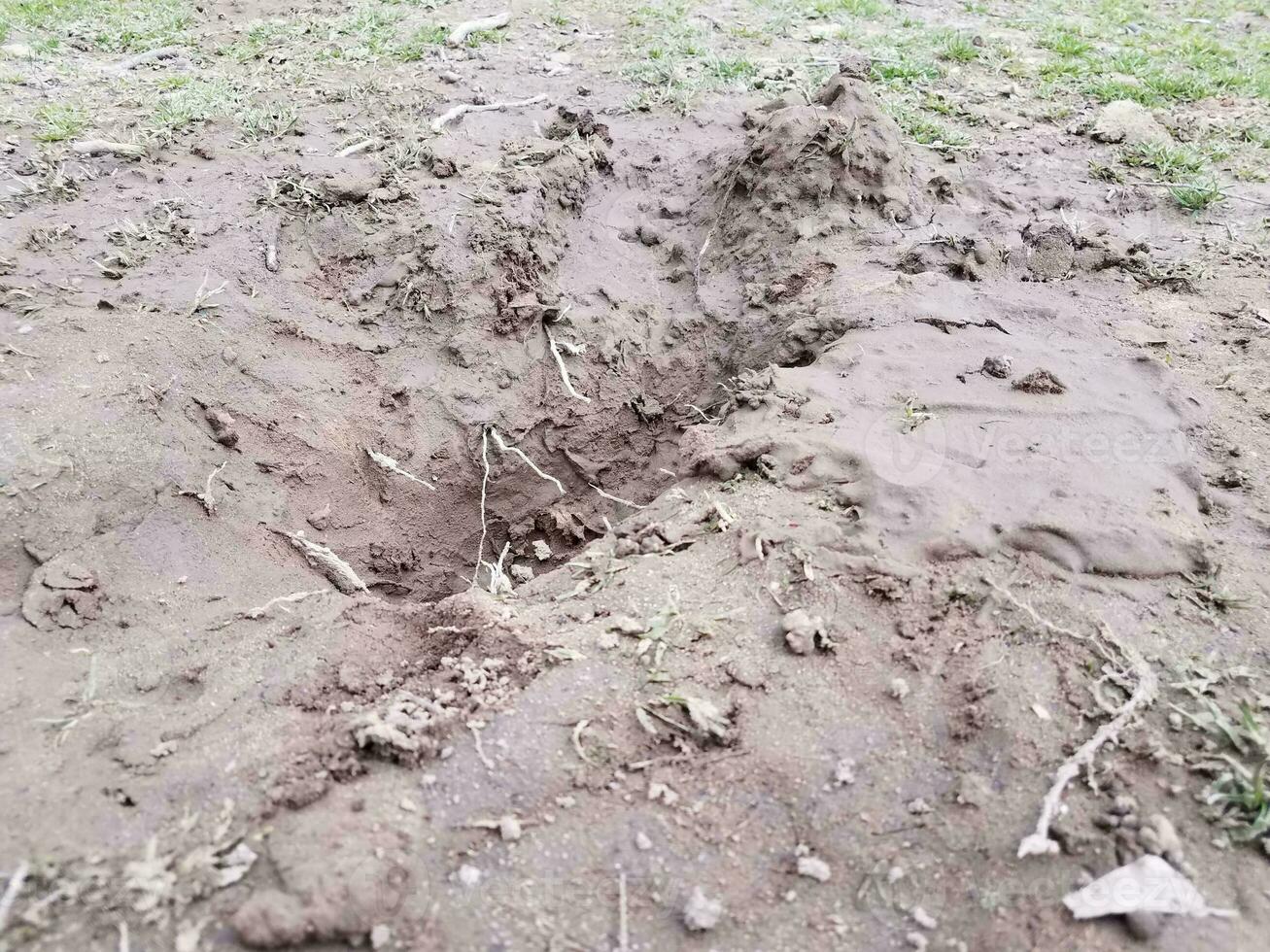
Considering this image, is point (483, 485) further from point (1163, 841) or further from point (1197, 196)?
point (1197, 196)

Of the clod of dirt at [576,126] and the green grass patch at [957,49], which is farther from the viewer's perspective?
the green grass patch at [957,49]

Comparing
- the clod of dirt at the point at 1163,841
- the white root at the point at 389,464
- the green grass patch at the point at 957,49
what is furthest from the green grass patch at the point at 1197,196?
the white root at the point at 389,464

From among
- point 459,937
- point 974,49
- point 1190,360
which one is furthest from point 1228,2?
point 459,937

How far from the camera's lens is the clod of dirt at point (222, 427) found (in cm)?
301

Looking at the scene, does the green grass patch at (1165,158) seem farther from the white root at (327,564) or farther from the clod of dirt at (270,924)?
the clod of dirt at (270,924)

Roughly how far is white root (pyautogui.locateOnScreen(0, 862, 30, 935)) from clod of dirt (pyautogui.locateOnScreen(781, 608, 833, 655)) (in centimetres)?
167

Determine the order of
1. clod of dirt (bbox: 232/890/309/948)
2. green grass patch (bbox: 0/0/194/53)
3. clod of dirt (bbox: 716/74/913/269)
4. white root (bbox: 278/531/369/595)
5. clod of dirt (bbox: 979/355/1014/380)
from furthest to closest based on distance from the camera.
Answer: green grass patch (bbox: 0/0/194/53) → clod of dirt (bbox: 716/74/913/269) → clod of dirt (bbox: 979/355/1014/380) → white root (bbox: 278/531/369/595) → clod of dirt (bbox: 232/890/309/948)

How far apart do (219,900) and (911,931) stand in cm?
135

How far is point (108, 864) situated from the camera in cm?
168

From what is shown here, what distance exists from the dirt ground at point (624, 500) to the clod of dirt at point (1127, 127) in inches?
1.3

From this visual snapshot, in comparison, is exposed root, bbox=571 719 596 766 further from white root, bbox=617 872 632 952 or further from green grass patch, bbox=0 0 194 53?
green grass patch, bbox=0 0 194 53

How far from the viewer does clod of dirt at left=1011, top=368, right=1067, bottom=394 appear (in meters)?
2.96

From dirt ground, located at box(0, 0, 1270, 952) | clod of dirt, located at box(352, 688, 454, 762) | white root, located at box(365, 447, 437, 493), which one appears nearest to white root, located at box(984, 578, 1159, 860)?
dirt ground, located at box(0, 0, 1270, 952)

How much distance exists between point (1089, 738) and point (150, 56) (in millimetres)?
6113
